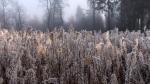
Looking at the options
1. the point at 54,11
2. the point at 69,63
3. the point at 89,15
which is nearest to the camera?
the point at 69,63

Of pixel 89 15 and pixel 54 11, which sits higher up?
pixel 54 11

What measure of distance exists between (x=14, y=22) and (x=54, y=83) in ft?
228

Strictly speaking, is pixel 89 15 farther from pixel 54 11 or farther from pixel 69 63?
pixel 69 63

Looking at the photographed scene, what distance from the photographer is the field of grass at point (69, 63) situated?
3.61 meters

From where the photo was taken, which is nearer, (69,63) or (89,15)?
(69,63)

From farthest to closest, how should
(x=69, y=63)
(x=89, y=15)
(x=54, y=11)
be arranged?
(x=89, y=15) < (x=54, y=11) < (x=69, y=63)

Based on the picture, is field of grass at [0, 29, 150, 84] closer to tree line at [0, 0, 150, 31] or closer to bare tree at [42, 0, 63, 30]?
tree line at [0, 0, 150, 31]

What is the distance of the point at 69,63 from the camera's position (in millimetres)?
4223

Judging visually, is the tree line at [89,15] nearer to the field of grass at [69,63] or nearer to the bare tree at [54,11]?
the bare tree at [54,11]

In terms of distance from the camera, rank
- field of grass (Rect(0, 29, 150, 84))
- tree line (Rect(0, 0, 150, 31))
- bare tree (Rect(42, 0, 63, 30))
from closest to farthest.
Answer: field of grass (Rect(0, 29, 150, 84))
tree line (Rect(0, 0, 150, 31))
bare tree (Rect(42, 0, 63, 30))

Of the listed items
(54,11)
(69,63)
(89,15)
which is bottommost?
(89,15)

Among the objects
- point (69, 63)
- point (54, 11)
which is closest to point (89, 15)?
point (54, 11)

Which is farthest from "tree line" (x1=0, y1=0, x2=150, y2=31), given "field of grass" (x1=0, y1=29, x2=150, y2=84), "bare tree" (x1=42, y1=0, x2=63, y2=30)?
"field of grass" (x1=0, y1=29, x2=150, y2=84)

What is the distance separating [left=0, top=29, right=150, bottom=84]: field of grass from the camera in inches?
142
